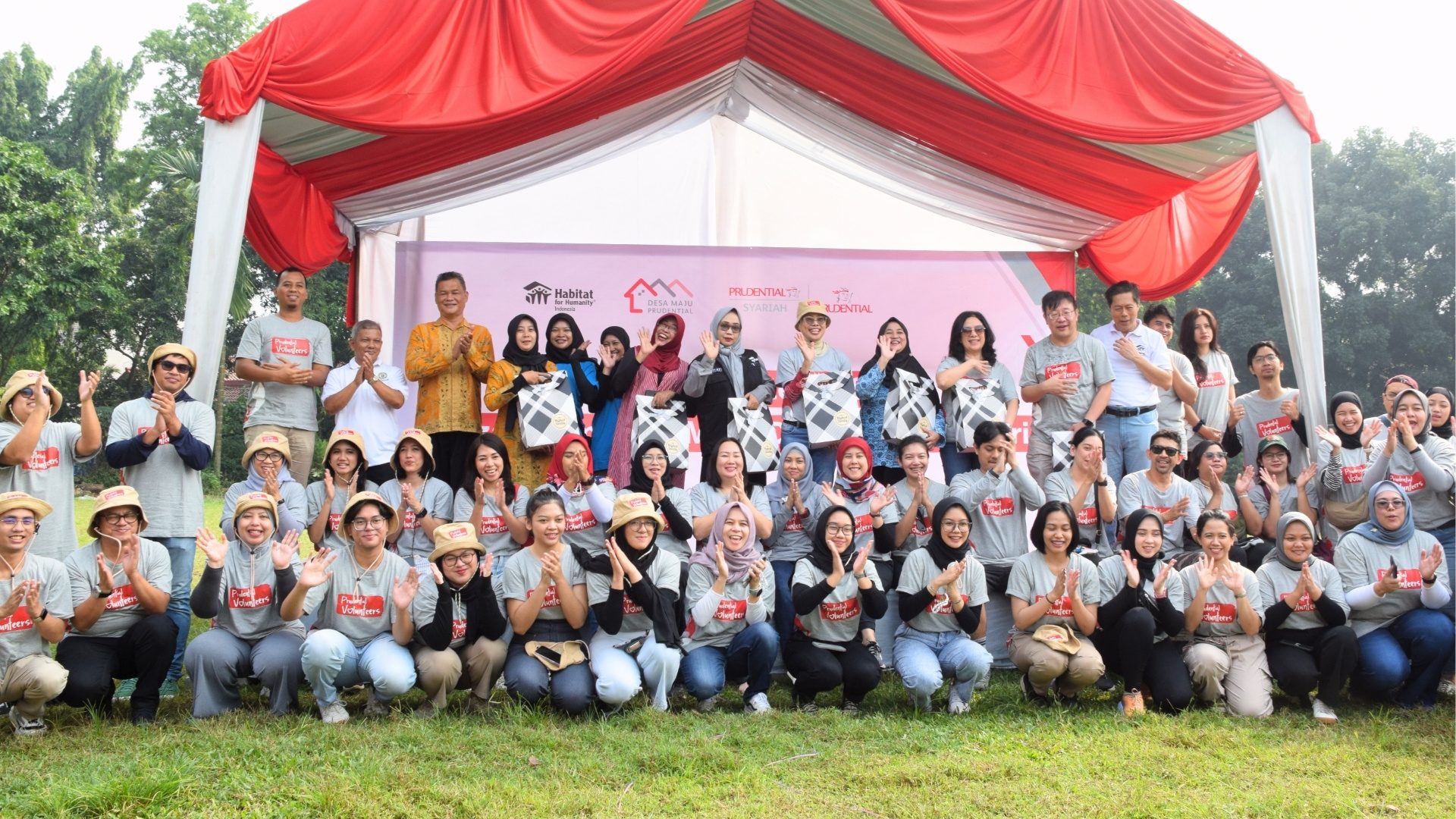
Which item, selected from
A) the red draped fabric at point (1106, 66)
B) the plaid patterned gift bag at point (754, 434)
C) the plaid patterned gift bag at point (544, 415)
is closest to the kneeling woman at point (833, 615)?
the plaid patterned gift bag at point (754, 434)

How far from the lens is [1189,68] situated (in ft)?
20.2

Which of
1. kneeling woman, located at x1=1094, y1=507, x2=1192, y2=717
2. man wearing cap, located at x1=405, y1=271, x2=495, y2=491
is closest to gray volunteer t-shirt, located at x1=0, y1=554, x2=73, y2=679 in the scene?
man wearing cap, located at x1=405, y1=271, x2=495, y2=491

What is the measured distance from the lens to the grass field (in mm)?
3895

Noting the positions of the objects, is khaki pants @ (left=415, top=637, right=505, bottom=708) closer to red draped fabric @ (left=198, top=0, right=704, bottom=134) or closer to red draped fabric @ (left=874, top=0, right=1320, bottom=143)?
red draped fabric @ (left=198, top=0, right=704, bottom=134)

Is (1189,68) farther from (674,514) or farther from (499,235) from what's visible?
(499,235)

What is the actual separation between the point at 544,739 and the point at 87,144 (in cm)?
3534

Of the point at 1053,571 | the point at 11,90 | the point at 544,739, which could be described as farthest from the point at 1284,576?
the point at 11,90

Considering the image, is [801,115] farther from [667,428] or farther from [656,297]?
[667,428]

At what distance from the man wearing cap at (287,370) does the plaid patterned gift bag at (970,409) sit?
394 centimetres

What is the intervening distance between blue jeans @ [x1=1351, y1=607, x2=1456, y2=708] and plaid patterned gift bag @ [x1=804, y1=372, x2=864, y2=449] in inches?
117

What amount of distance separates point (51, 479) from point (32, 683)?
3.61ft

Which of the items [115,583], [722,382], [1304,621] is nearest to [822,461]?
[722,382]

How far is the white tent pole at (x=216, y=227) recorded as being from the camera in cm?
540

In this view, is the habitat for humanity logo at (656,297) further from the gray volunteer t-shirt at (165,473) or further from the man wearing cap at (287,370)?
the gray volunteer t-shirt at (165,473)
